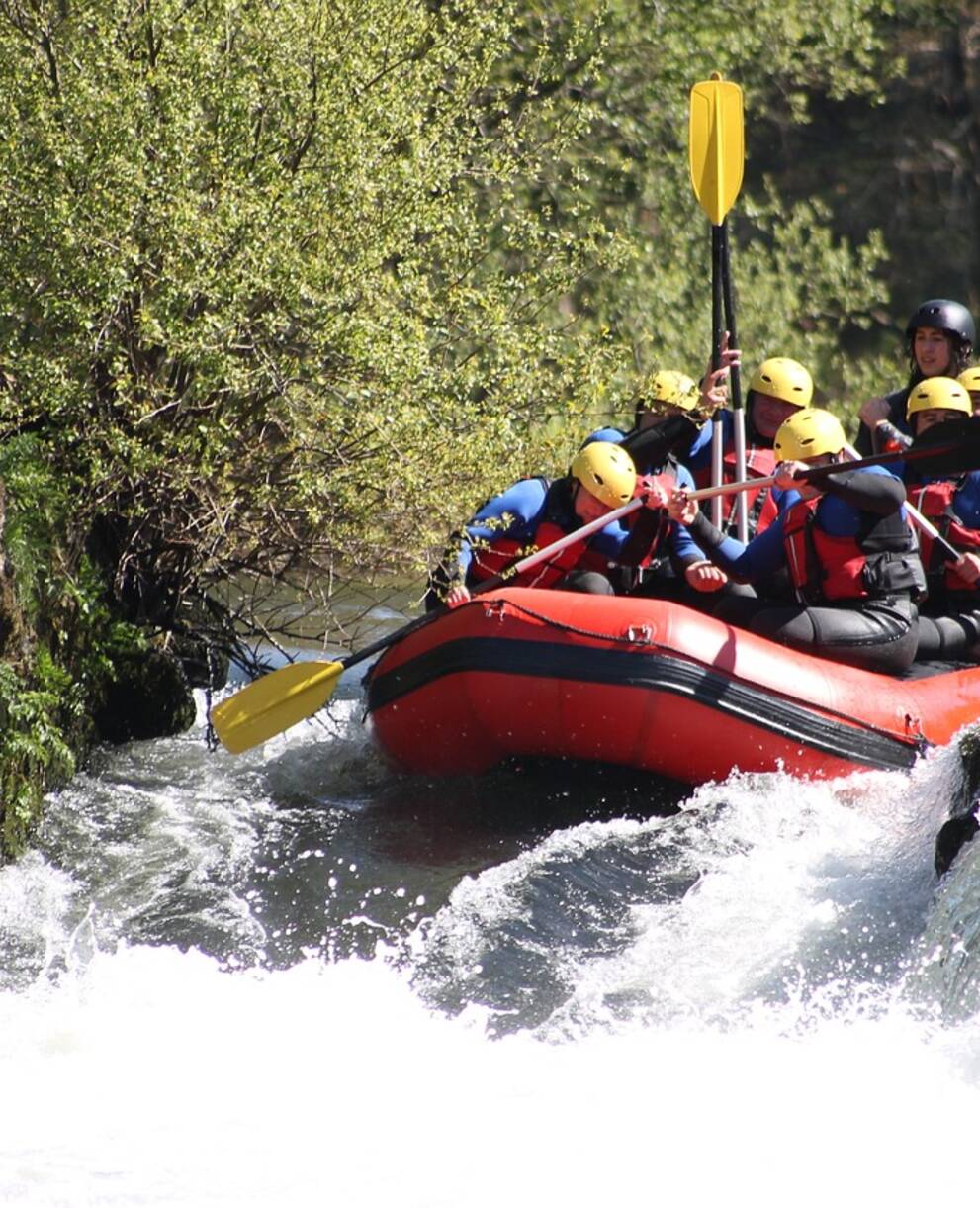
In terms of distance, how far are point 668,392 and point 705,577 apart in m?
1.33

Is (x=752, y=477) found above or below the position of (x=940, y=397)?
below

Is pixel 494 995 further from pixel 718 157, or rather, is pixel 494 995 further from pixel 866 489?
pixel 718 157

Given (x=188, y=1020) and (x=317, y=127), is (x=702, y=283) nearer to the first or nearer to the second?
(x=317, y=127)

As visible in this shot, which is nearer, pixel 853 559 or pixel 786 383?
pixel 853 559

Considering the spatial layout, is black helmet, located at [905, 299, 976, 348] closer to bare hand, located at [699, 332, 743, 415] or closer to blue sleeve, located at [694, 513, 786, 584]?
bare hand, located at [699, 332, 743, 415]

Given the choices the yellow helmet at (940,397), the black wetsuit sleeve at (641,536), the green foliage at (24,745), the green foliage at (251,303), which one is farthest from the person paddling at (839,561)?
the green foliage at (24,745)

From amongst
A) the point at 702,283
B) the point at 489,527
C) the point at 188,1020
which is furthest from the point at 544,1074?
the point at 702,283

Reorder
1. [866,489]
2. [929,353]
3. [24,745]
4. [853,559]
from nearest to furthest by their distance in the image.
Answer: [24,745] < [866,489] < [853,559] < [929,353]

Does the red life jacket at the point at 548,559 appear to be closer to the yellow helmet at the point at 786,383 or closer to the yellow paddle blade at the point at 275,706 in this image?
the yellow paddle blade at the point at 275,706

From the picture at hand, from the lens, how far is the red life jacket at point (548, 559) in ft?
23.6

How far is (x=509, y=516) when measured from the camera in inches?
276

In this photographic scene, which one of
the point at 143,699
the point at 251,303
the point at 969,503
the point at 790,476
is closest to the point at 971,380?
the point at 969,503

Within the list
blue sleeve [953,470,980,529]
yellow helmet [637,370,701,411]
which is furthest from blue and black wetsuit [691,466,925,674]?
yellow helmet [637,370,701,411]

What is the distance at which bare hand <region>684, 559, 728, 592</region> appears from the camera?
704 cm
